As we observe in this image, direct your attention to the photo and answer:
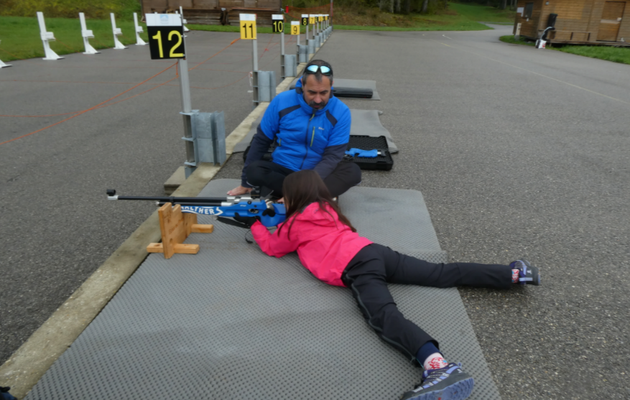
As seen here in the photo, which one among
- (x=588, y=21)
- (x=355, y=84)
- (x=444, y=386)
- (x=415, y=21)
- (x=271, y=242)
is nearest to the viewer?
(x=444, y=386)

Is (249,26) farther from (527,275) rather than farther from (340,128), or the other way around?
(527,275)

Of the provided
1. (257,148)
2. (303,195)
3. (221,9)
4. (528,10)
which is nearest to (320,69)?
(257,148)

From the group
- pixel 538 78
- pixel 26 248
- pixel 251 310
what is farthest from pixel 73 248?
pixel 538 78

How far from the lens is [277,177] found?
12.8 feet

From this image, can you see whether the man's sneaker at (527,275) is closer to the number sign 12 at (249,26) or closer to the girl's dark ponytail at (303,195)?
the girl's dark ponytail at (303,195)

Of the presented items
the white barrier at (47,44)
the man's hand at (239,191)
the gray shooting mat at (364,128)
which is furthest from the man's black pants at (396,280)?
the white barrier at (47,44)

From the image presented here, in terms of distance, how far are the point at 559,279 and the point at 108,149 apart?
5.32 metres

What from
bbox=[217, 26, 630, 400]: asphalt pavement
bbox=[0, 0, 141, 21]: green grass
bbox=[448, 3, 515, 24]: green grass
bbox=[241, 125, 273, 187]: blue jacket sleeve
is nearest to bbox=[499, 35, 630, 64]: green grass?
bbox=[217, 26, 630, 400]: asphalt pavement

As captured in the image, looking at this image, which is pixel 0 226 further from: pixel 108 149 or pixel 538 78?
pixel 538 78

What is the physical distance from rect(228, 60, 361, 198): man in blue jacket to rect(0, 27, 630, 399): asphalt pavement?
3.03ft

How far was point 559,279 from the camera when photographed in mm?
3248

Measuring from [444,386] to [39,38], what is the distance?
68.2 feet

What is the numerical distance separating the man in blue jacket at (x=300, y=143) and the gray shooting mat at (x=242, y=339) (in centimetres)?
82

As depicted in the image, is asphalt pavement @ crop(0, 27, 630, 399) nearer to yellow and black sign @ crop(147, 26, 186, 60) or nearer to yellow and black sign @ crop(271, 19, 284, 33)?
yellow and black sign @ crop(147, 26, 186, 60)
